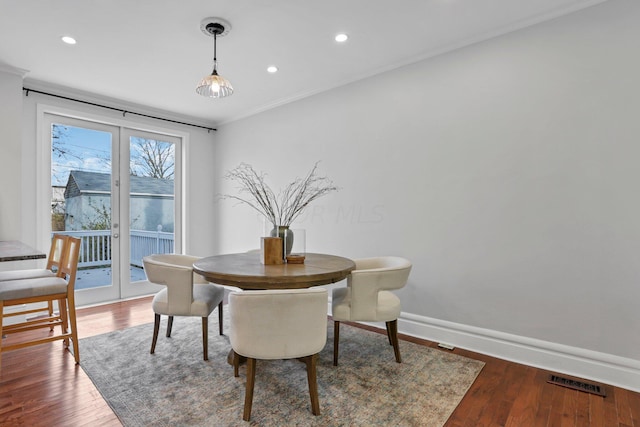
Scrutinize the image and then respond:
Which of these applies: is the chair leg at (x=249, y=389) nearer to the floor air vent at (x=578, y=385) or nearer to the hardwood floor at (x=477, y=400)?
the hardwood floor at (x=477, y=400)

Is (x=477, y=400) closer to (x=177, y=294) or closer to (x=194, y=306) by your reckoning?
(x=194, y=306)

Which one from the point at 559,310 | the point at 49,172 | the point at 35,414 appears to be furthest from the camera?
the point at 49,172

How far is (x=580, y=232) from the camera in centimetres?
231

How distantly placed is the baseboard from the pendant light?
8.38ft

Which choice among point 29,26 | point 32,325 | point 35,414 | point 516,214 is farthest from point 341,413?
point 29,26

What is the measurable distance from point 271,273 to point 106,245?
320cm

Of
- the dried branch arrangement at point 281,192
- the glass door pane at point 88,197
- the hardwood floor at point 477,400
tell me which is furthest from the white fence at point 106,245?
the hardwood floor at point 477,400

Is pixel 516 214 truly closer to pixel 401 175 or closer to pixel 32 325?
pixel 401 175

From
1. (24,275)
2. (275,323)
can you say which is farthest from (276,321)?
(24,275)

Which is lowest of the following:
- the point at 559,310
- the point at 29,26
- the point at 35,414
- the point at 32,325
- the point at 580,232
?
the point at 35,414

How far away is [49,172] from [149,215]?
1202 millimetres

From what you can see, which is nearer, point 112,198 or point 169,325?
point 169,325

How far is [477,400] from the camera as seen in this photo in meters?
2.03

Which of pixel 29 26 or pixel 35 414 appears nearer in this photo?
pixel 35 414
